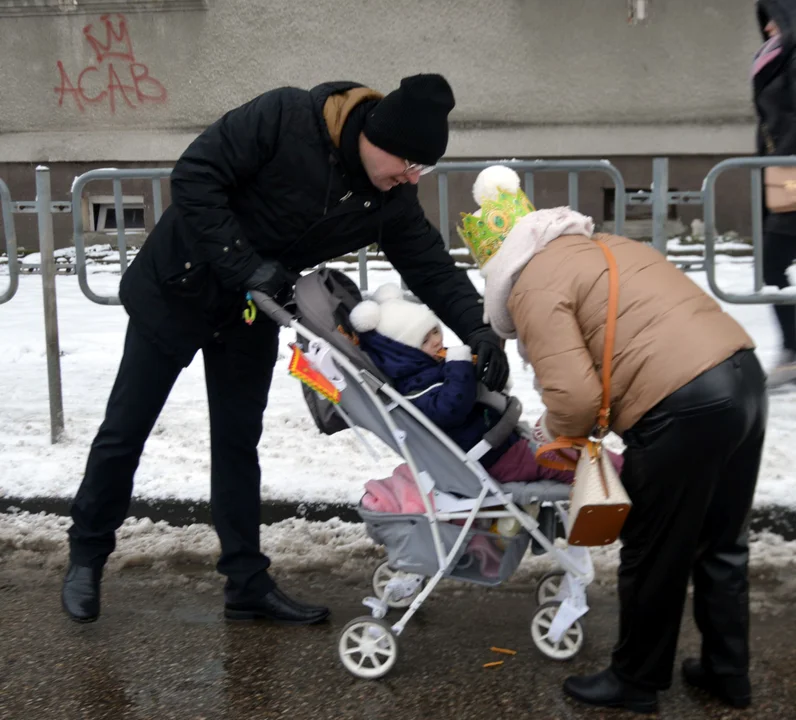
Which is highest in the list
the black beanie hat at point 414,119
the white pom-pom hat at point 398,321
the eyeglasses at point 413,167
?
the black beanie hat at point 414,119

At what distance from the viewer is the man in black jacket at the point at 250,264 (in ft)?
9.95

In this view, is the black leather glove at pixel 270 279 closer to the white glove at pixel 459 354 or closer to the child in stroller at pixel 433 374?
the child in stroller at pixel 433 374

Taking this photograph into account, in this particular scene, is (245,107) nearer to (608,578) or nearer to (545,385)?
(545,385)

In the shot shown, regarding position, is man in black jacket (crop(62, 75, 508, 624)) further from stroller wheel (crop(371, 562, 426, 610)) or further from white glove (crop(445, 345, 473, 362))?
stroller wheel (crop(371, 562, 426, 610))

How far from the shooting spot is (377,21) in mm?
9938

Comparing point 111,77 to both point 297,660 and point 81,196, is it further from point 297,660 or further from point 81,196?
point 297,660

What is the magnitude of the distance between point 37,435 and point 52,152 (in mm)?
5998

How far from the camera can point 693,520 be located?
8.78 feet

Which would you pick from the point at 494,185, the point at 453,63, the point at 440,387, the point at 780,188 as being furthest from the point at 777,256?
the point at 453,63

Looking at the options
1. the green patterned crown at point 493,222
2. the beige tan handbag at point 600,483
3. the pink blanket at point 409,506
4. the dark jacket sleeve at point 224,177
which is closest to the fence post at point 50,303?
the dark jacket sleeve at point 224,177

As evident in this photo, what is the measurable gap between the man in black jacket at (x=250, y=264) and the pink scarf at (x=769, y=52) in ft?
9.35

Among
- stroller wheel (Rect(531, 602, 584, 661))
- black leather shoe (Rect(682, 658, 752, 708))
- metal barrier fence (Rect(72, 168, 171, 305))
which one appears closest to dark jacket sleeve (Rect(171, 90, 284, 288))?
stroller wheel (Rect(531, 602, 584, 661))

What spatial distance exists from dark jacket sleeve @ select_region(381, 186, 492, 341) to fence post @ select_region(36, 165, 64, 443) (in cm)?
238

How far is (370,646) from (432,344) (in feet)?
3.12
